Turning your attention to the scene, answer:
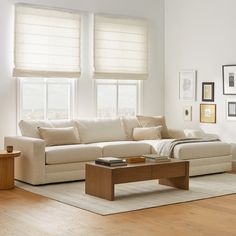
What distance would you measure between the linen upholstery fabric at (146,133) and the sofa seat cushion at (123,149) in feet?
1.65

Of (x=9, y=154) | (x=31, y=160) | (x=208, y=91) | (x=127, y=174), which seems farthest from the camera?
(x=208, y=91)

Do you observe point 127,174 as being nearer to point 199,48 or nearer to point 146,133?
point 146,133

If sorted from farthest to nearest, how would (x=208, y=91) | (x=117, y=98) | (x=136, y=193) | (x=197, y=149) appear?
(x=117, y=98), (x=208, y=91), (x=197, y=149), (x=136, y=193)

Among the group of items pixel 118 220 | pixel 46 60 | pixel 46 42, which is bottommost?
pixel 118 220

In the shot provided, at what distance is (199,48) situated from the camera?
30.6 ft

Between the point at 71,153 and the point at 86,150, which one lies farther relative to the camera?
the point at 86,150

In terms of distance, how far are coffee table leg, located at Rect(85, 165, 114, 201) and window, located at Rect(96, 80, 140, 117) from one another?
278cm

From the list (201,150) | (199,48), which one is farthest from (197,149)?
(199,48)

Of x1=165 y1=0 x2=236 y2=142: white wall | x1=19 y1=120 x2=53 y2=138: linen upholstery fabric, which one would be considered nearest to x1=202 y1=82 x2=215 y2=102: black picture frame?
x1=165 y1=0 x2=236 y2=142: white wall

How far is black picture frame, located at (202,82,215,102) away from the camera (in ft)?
29.7

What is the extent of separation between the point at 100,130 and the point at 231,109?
2132 millimetres

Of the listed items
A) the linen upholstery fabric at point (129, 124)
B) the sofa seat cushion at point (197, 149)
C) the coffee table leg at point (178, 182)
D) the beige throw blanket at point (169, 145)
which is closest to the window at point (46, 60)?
the linen upholstery fabric at point (129, 124)

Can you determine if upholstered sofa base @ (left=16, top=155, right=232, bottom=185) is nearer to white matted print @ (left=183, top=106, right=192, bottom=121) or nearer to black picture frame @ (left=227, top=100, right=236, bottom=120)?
black picture frame @ (left=227, top=100, right=236, bottom=120)

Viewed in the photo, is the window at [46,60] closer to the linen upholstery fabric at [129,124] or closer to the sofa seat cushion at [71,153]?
the linen upholstery fabric at [129,124]
